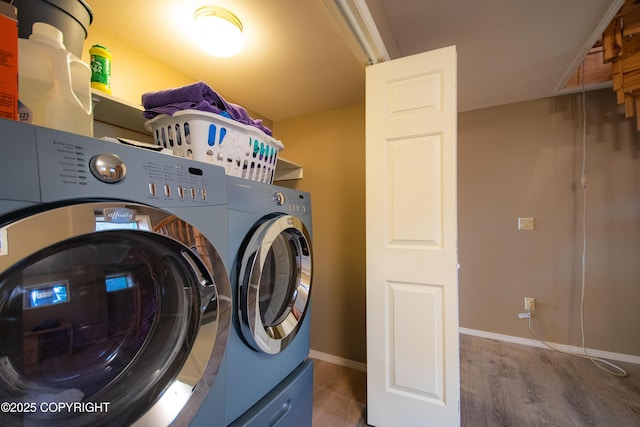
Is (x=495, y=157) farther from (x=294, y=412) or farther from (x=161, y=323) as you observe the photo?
(x=161, y=323)

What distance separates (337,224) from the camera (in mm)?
2104

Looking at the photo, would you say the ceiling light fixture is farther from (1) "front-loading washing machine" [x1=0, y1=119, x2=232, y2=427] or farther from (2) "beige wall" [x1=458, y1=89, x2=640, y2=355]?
(2) "beige wall" [x1=458, y1=89, x2=640, y2=355]

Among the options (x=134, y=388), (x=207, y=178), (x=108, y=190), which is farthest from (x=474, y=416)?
(x=108, y=190)

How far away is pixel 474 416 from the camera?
4.89ft

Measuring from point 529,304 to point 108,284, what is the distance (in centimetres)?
308

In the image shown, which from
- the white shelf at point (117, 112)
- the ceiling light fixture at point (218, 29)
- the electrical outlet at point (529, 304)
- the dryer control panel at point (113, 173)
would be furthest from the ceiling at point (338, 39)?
the electrical outlet at point (529, 304)

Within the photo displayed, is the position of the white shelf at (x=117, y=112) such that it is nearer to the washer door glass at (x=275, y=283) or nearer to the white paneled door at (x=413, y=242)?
the washer door glass at (x=275, y=283)

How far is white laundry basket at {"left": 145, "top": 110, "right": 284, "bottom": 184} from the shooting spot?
931 mm

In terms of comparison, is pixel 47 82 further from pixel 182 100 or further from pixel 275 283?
pixel 275 283

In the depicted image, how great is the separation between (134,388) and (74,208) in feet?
1.47

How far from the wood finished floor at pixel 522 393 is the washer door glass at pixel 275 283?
877 mm

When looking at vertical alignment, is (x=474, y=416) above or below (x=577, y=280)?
below

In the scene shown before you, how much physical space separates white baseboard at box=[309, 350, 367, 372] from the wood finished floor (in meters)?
0.03

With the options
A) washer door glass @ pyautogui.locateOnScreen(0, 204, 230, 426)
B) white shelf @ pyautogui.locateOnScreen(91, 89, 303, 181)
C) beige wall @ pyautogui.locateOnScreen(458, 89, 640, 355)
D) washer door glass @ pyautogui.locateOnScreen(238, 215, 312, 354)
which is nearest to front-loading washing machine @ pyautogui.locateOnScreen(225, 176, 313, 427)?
washer door glass @ pyautogui.locateOnScreen(238, 215, 312, 354)
